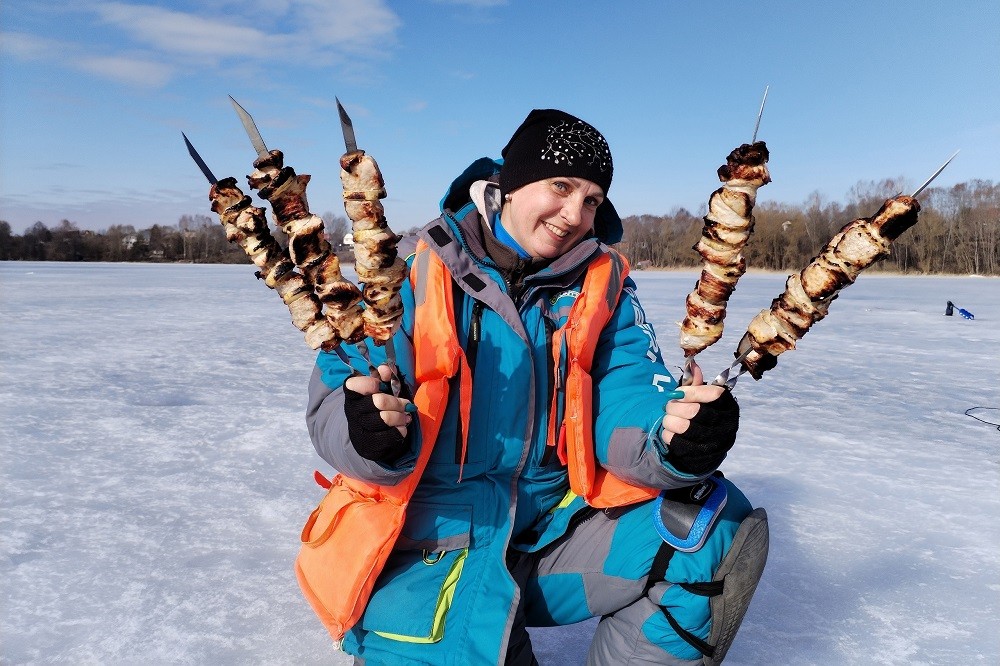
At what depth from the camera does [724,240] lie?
1.59 metres

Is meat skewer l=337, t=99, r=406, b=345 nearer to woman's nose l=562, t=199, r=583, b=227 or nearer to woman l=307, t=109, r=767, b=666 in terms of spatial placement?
woman l=307, t=109, r=767, b=666

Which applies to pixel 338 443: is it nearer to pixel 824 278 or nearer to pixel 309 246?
pixel 309 246

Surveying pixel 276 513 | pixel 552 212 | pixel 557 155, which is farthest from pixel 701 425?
pixel 276 513

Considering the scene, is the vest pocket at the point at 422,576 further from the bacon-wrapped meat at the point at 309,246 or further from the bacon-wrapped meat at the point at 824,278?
the bacon-wrapped meat at the point at 824,278

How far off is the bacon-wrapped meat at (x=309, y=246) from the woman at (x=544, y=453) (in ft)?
0.63

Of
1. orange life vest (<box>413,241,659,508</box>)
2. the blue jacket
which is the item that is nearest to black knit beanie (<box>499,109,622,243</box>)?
the blue jacket

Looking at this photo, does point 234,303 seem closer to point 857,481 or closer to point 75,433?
point 75,433

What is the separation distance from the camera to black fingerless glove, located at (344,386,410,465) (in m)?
1.55

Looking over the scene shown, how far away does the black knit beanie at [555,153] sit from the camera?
2104 millimetres

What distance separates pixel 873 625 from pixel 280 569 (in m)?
2.08

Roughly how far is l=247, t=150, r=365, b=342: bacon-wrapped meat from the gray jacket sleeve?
0.34m

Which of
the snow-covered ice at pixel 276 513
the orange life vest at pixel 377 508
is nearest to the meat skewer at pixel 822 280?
the orange life vest at pixel 377 508

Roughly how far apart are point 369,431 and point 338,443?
0.21 m

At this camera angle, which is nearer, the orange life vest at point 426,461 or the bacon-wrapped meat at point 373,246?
the bacon-wrapped meat at point 373,246
